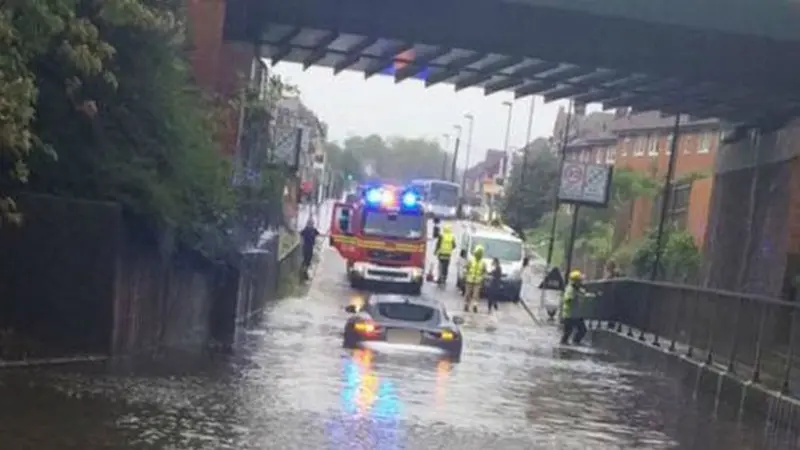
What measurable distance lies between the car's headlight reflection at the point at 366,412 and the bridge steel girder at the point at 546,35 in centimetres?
692

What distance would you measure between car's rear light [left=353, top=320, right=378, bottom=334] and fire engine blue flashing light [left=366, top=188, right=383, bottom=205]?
2272 cm

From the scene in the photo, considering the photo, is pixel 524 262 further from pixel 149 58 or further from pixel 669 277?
pixel 149 58

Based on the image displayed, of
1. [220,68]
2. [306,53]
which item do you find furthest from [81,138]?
[306,53]

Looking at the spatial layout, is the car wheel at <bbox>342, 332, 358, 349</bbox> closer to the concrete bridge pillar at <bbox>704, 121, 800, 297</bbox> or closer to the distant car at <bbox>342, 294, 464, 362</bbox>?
the distant car at <bbox>342, 294, 464, 362</bbox>

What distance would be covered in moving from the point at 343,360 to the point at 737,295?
19.7 ft

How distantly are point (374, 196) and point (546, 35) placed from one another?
63.8ft

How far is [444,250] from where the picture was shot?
48656 millimetres

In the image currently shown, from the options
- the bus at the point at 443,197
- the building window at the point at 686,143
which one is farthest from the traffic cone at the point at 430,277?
the bus at the point at 443,197

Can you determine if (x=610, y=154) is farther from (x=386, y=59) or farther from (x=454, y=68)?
(x=386, y=59)

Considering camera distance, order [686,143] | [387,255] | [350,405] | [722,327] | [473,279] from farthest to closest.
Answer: [686,143]
[387,255]
[473,279]
[722,327]
[350,405]

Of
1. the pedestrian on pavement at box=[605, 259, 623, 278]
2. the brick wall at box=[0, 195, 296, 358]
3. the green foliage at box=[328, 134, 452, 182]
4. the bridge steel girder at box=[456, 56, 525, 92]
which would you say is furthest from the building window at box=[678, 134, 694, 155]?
the green foliage at box=[328, 134, 452, 182]

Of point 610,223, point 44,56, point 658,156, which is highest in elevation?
point 658,156

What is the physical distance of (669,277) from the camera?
45000 millimetres

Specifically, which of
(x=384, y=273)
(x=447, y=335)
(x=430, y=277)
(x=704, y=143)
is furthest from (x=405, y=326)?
(x=704, y=143)
